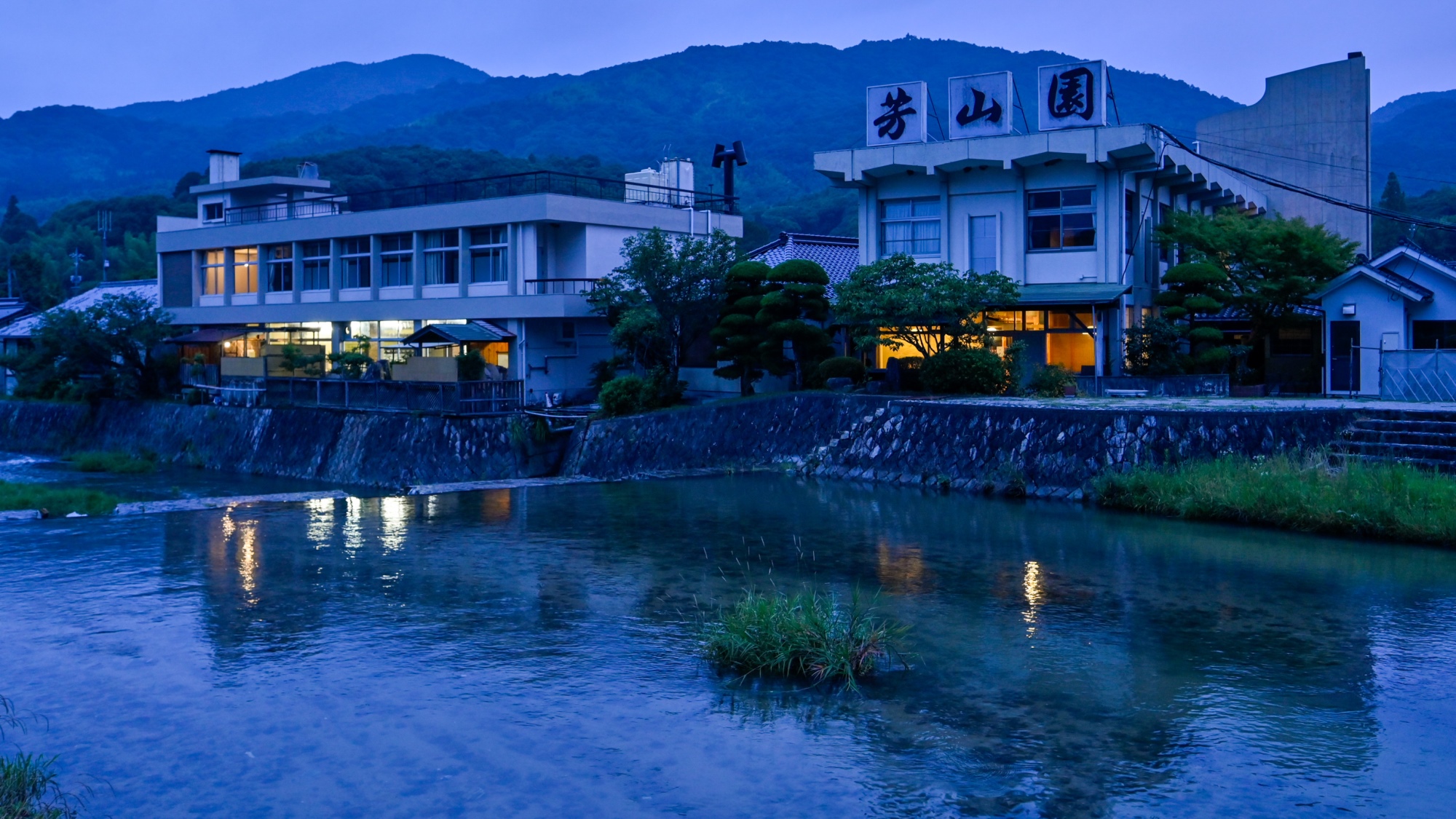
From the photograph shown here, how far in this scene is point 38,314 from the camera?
194 feet

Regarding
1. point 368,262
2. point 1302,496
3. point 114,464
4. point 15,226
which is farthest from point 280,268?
point 15,226

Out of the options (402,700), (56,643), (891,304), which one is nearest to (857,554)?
(402,700)

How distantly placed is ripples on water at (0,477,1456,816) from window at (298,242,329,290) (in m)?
30.4

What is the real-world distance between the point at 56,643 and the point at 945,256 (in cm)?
2624

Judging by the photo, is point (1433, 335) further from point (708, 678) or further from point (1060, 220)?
point (708, 678)

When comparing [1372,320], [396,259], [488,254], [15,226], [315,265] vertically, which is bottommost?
[1372,320]

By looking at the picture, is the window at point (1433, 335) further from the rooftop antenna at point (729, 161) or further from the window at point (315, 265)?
the window at point (315, 265)

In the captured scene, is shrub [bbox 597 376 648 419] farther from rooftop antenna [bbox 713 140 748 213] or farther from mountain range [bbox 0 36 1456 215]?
mountain range [bbox 0 36 1456 215]

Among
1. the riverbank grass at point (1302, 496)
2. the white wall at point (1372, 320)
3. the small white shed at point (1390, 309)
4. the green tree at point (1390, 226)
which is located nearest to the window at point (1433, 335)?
the small white shed at point (1390, 309)

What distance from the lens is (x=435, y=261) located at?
42906 millimetres

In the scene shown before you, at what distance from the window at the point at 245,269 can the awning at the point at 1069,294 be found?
3326cm

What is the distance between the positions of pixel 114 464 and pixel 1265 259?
112 feet

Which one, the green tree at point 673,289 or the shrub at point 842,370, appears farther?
the green tree at point 673,289

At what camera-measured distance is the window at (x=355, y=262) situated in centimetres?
4550
